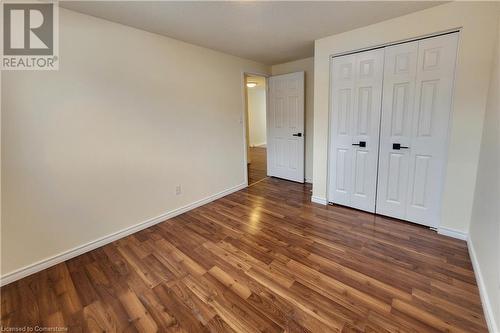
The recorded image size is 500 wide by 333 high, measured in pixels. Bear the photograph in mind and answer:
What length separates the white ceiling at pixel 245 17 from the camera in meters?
2.07

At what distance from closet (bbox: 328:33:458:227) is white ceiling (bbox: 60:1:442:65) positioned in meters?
0.46

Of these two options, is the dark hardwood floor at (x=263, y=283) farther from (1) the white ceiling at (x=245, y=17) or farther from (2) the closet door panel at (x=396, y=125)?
(1) the white ceiling at (x=245, y=17)

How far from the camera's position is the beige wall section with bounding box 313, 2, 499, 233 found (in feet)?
6.77

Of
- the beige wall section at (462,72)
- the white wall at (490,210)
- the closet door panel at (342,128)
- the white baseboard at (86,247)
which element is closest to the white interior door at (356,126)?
the closet door panel at (342,128)

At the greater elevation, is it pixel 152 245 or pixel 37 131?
pixel 37 131

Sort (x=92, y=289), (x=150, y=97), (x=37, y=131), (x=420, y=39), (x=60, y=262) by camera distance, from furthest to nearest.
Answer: (x=150, y=97) < (x=420, y=39) < (x=60, y=262) < (x=37, y=131) < (x=92, y=289)

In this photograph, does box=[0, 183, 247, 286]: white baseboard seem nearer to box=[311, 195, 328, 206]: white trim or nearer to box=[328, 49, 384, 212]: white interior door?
box=[311, 195, 328, 206]: white trim

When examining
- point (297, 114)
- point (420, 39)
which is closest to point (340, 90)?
point (420, 39)

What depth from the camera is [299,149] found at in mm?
4320

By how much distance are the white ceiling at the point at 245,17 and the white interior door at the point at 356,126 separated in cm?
45

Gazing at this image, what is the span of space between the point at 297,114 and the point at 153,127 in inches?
101

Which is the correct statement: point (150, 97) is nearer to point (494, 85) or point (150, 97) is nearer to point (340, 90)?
point (340, 90)

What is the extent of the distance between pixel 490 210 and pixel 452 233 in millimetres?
924

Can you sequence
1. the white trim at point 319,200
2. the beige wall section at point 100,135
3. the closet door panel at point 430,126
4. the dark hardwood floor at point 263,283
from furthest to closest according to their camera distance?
→ the white trim at point 319,200 < the closet door panel at point 430,126 < the beige wall section at point 100,135 < the dark hardwood floor at point 263,283
